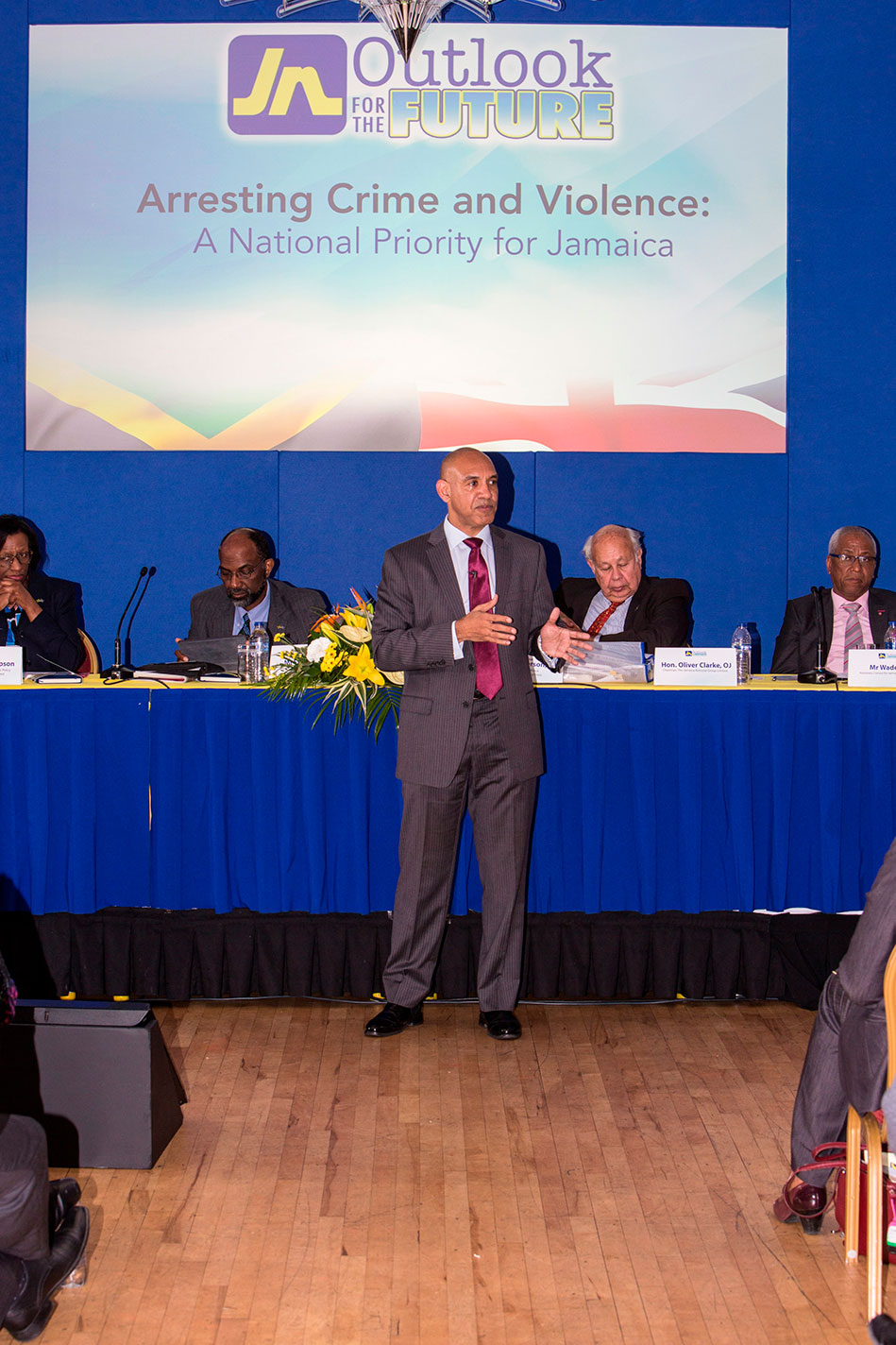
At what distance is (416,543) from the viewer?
3594 millimetres

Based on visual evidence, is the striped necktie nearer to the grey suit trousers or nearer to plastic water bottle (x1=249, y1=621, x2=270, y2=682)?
the grey suit trousers

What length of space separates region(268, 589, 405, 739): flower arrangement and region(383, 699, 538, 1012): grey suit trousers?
10.8 inches

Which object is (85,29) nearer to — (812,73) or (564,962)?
(812,73)

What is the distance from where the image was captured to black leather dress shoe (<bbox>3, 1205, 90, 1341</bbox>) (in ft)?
6.70

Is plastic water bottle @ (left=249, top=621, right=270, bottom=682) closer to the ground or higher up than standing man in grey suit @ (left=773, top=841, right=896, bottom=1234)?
Result: higher up

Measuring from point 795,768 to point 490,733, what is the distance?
94 cm

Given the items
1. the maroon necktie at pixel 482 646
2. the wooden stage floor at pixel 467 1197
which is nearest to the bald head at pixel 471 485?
the maroon necktie at pixel 482 646

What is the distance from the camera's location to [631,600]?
4695mm

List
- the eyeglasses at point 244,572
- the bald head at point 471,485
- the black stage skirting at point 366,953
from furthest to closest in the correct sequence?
the eyeglasses at point 244,572 < the black stage skirting at point 366,953 < the bald head at point 471,485

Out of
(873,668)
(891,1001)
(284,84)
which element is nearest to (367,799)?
(873,668)

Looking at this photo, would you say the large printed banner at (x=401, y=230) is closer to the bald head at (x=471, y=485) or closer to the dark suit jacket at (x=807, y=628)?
the dark suit jacket at (x=807, y=628)

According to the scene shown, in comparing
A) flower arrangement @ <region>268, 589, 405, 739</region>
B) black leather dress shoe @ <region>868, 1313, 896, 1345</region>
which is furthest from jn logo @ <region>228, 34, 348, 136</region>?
black leather dress shoe @ <region>868, 1313, 896, 1345</region>

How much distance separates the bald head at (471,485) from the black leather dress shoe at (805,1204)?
1831mm

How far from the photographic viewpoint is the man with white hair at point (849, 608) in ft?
15.9
